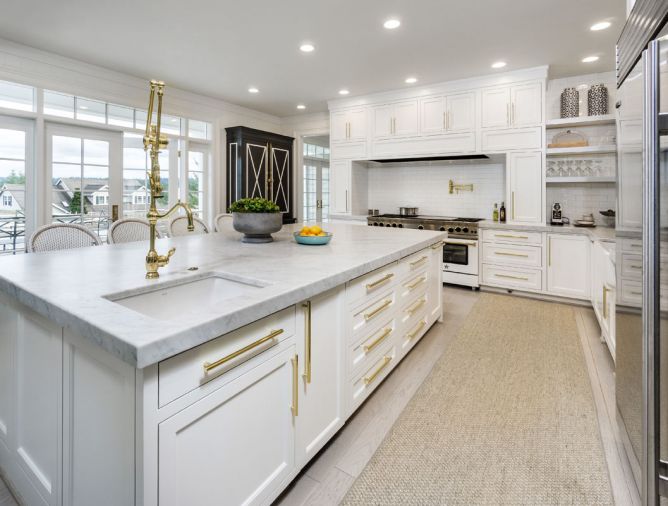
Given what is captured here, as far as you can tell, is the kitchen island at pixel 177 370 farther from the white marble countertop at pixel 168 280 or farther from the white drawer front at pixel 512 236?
the white drawer front at pixel 512 236

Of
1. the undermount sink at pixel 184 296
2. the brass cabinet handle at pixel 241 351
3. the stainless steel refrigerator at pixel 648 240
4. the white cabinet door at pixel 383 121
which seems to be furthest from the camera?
the white cabinet door at pixel 383 121

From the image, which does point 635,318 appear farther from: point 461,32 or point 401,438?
point 461,32

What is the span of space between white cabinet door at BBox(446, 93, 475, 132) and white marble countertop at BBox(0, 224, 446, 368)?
306cm

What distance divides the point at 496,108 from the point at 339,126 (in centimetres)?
231

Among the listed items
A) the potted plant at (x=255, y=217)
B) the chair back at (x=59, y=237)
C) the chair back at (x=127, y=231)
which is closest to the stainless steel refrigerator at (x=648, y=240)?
the potted plant at (x=255, y=217)

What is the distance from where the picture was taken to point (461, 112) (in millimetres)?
4945

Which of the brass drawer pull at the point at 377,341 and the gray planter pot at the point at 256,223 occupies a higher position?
the gray planter pot at the point at 256,223

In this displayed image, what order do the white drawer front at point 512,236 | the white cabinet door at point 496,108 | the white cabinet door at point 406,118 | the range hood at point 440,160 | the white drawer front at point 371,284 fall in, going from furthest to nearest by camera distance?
the white cabinet door at point 406,118
the range hood at point 440,160
the white cabinet door at point 496,108
the white drawer front at point 512,236
the white drawer front at point 371,284

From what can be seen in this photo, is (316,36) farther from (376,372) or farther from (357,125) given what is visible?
(376,372)

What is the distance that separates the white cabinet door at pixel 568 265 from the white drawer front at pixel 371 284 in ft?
9.52

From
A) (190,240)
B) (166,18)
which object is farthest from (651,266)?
(166,18)

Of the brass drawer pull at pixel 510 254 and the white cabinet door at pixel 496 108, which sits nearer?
the brass drawer pull at pixel 510 254

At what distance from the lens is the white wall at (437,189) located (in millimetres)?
5309

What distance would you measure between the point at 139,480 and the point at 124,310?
41 centimetres
